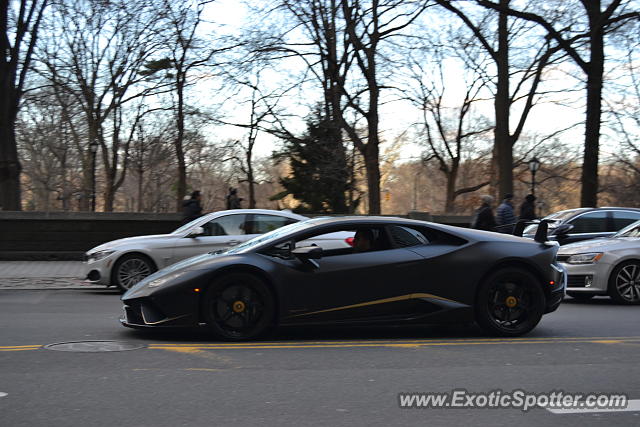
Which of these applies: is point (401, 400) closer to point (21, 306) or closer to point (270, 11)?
point (21, 306)

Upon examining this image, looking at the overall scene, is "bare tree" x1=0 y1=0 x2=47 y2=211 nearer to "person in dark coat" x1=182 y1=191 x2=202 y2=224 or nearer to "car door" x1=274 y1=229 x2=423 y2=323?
"person in dark coat" x1=182 y1=191 x2=202 y2=224

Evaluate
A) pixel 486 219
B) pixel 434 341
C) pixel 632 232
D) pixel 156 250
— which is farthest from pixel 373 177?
pixel 434 341

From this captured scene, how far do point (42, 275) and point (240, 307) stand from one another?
11.1m

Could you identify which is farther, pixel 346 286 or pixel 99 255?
pixel 99 255

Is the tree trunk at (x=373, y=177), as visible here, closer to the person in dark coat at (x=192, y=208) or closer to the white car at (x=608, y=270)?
the person in dark coat at (x=192, y=208)

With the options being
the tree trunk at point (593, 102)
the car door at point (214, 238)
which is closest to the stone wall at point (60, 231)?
the car door at point (214, 238)

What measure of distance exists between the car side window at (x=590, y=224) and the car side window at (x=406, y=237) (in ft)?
30.6

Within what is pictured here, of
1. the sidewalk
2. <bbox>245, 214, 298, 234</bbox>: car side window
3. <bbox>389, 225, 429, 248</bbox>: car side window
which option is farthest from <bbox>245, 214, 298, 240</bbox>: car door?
<bbox>389, 225, 429, 248</bbox>: car side window

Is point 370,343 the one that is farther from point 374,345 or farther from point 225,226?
point 225,226

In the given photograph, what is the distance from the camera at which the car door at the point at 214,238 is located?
1409cm

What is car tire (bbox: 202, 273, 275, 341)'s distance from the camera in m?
8.00

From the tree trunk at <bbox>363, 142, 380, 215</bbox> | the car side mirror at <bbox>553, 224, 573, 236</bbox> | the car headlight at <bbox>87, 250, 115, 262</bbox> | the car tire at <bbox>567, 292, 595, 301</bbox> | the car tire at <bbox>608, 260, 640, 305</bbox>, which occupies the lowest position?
the car tire at <bbox>567, 292, 595, 301</bbox>

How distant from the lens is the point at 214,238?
14195mm

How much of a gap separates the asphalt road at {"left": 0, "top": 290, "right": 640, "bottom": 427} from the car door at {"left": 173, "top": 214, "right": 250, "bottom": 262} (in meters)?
4.33
